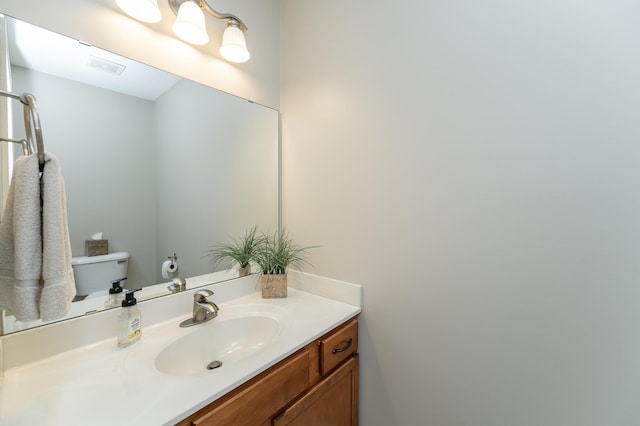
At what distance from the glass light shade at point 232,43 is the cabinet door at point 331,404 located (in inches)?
57.0

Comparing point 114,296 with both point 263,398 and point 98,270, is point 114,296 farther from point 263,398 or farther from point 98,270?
point 263,398

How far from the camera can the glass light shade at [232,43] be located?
1.15 m

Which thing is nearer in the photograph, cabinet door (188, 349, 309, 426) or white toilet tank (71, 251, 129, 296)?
cabinet door (188, 349, 309, 426)

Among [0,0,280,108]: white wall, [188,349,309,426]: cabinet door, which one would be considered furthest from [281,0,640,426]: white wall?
[188,349,309,426]: cabinet door

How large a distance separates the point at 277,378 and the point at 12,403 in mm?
625

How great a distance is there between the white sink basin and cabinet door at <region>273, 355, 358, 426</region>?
241mm

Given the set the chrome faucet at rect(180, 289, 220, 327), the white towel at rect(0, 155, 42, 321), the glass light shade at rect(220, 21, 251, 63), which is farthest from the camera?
the glass light shade at rect(220, 21, 251, 63)

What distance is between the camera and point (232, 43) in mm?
1148

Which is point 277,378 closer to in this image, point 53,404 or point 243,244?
point 53,404

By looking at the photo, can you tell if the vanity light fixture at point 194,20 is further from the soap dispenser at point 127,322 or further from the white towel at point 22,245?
the soap dispenser at point 127,322

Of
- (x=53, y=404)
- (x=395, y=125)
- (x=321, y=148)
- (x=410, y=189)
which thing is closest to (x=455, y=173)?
(x=410, y=189)

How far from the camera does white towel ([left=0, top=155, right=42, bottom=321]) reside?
1.50 ft

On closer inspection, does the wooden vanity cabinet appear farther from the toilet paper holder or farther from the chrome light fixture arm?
the chrome light fixture arm

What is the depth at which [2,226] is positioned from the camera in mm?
484
